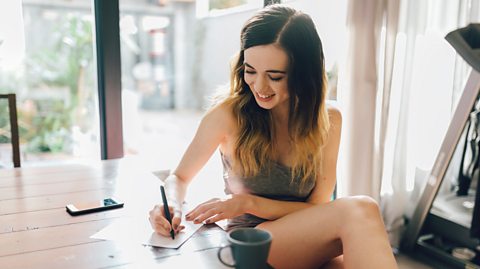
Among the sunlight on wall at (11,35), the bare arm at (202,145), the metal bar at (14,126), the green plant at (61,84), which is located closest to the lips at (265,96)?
the bare arm at (202,145)

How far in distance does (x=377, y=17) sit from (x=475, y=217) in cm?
113

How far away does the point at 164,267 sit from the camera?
32.6 inches

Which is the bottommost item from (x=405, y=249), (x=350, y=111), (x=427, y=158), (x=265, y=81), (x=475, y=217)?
(x=405, y=249)

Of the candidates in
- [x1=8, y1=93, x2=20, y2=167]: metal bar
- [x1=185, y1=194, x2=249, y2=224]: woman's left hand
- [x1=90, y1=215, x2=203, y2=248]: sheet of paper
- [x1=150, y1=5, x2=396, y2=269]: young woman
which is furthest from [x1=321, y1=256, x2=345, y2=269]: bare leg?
[x1=8, y1=93, x2=20, y2=167]: metal bar

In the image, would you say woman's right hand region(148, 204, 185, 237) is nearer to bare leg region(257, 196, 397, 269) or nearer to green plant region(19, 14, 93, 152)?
bare leg region(257, 196, 397, 269)

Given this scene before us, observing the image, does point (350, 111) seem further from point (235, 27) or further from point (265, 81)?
point (265, 81)

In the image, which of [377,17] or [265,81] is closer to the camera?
[265,81]

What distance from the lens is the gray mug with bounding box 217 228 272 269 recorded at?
60 cm

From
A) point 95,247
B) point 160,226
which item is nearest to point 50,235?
point 95,247

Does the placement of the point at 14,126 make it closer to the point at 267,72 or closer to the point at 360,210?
the point at 267,72

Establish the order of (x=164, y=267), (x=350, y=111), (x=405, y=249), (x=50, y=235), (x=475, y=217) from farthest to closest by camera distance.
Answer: (x=405, y=249), (x=350, y=111), (x=475, y=217), (x=50, y=235), (x=164, y=267)

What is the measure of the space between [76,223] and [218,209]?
1.18 ft

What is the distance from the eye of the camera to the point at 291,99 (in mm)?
1354

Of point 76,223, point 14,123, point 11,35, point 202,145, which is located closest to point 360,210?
point 202,145
